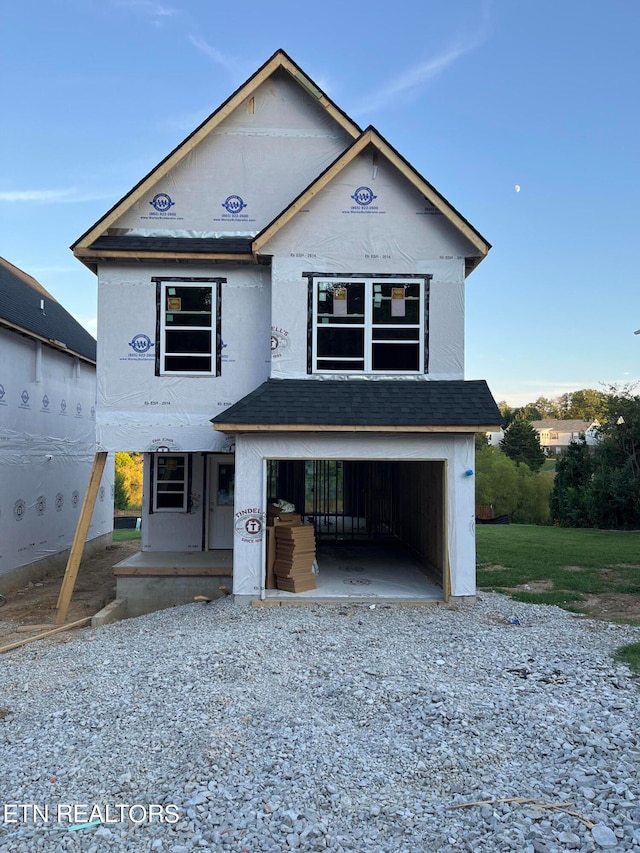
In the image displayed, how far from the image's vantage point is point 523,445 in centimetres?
4338

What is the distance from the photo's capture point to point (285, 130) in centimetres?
1220

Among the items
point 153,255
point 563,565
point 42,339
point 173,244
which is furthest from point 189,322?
point 563,565

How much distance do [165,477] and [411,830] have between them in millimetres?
10533

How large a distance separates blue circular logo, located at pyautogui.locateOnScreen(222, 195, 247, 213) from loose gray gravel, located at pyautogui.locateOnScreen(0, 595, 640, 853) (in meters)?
7.86

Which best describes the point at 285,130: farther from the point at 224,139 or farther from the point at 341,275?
the point at 341,275

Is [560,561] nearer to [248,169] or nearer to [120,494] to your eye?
[248,169]

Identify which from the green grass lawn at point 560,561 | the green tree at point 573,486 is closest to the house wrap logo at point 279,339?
the green grass lawn at point 560,561

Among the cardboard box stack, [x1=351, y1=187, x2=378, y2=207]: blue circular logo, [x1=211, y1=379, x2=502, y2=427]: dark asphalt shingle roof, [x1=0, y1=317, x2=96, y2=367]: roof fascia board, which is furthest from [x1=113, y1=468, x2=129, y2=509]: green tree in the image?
[x1=351, y1=187, x2=378, y2=207]: blue circular logo

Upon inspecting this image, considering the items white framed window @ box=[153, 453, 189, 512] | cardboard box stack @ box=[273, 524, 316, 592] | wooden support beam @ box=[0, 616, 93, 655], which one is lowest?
wooden support beam @ box=[0, 616, 93, 655]

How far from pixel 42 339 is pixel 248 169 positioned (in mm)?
6998

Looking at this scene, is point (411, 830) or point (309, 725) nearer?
point (411, 830)

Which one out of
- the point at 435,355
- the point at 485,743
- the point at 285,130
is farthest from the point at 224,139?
the point at 485,743

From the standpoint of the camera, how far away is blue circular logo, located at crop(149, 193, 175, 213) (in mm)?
11797

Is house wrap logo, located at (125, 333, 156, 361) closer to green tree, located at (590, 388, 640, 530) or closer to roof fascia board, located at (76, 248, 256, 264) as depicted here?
roof fascia board, located at (76, 248, 256, 264)
